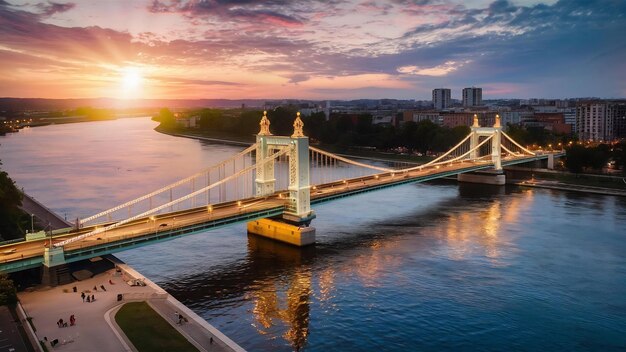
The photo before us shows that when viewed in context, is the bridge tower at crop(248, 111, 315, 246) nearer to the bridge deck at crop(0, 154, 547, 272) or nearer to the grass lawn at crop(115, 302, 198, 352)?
the bridge deck at crop(0, 154, 547, 272)

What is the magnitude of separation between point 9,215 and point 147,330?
21094 millimetres

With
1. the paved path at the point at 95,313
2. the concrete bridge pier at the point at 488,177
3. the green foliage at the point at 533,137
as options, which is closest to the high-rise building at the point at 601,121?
the green foliage at the point at 533,137

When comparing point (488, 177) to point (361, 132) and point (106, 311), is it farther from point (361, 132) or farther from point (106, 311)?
point (106, 311)

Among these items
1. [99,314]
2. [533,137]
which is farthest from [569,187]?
[99,314]

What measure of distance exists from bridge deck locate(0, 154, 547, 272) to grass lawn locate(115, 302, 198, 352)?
18.4 feet

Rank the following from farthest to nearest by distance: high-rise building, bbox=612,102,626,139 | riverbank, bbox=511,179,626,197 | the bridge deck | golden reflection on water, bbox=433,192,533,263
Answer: high-rise building, bbox=612,102,626,139, riverbank, bbox=511,179,626,197, golden reflection on water, bbox=433,192,533,263, the bridge deck

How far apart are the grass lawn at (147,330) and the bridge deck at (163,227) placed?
5.62 meters

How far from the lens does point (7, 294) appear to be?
76.2ft

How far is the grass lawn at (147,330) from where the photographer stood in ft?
67.3

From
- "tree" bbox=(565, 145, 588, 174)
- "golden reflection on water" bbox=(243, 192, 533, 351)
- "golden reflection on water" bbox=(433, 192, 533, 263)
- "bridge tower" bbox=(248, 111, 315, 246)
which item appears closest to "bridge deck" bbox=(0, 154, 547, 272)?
"bridge tower" bbox=(248, 111, 315, 246)

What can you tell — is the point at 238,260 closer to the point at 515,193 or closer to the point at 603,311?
the point at 603,311

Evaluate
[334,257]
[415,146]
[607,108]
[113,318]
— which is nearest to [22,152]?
[415,146]

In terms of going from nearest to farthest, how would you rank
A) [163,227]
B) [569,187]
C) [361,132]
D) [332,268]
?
[163,227] < [332,268] < [569,187] < [361,132]

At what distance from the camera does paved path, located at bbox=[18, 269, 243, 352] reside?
20.7m
